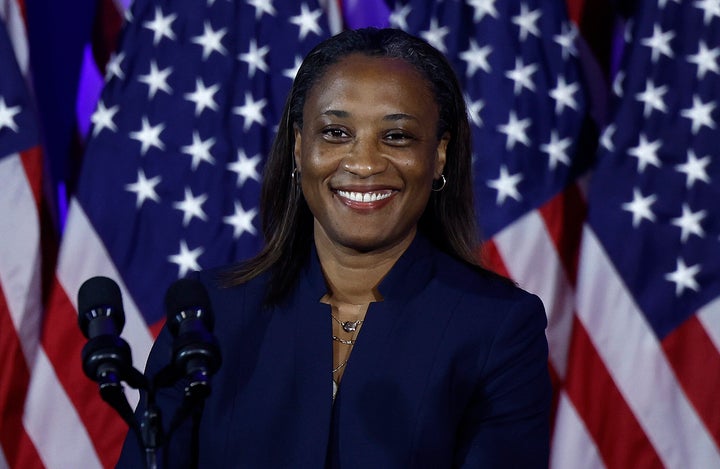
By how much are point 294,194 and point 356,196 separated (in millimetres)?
240

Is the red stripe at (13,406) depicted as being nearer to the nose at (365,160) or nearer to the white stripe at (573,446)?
the white stripe at (573,446)

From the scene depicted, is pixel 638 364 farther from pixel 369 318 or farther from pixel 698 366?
pixel 369 318

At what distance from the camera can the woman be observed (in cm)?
163

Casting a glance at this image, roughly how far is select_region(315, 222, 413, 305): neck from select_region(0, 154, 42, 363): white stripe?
1483 millimetres

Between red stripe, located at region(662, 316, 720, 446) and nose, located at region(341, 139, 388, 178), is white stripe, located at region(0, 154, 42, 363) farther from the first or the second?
red stripe, located at region(662, 316, 720, 446)

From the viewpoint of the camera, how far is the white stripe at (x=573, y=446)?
120 inches

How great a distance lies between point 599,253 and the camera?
10.0 ft

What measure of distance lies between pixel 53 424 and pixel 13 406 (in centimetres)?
13

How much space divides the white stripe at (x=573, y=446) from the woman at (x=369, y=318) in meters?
1.33

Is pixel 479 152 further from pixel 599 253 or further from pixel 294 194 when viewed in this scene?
pixel 294 194

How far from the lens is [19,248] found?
2998mm

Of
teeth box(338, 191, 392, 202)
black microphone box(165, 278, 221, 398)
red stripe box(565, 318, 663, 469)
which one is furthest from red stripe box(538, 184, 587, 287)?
black microphone box(165, 278, 221, 398)

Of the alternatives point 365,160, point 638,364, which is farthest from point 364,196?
point 638,364

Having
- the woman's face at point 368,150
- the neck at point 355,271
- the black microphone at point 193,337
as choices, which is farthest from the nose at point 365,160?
the black microphone at point 193,337
